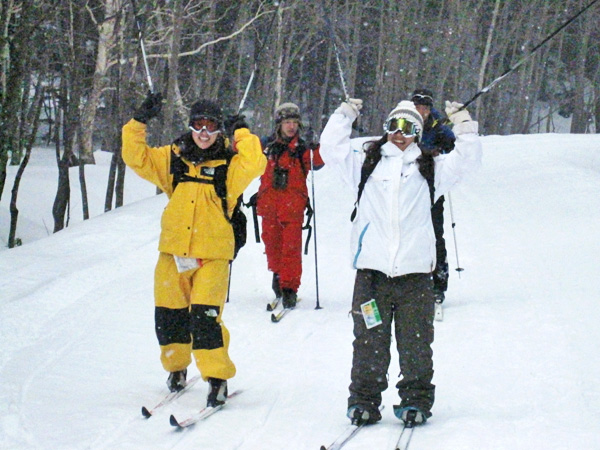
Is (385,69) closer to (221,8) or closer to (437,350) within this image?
(221,8)

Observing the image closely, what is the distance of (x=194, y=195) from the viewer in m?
5.23

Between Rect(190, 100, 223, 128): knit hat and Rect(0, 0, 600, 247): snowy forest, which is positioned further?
Rect(0, 0, 600, 247): snowy forest

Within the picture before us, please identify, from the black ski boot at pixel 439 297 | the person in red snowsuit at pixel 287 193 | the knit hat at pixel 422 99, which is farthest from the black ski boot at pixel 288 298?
the knit hat at pixel 422 99

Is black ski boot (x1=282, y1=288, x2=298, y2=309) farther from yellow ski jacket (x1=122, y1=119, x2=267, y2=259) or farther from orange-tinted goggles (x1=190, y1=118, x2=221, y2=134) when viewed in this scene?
orange-tinted goggles (x1=190, y1=118, x2=221, y2=134)

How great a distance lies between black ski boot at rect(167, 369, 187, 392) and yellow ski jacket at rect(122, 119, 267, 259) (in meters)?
0.85

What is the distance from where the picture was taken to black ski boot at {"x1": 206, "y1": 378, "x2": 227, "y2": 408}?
5164mm

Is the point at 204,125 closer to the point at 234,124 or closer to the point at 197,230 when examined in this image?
the point at 234,124

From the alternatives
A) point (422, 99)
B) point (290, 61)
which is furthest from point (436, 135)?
point (290, 61)

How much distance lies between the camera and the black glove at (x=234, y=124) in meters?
5.59

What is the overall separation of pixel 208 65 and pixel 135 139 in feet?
70.7

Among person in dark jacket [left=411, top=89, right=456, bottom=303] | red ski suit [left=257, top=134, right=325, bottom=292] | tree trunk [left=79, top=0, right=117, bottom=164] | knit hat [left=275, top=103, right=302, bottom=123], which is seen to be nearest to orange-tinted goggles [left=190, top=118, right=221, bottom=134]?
person in dark jacket [left=411, top=89, right=456, bottom=303]

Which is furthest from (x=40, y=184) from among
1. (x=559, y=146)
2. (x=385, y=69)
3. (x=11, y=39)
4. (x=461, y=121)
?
(x=385, y=69)

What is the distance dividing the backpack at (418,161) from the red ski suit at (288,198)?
319 cm

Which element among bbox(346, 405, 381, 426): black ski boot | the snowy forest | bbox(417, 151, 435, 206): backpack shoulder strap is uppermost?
the snowy forest
